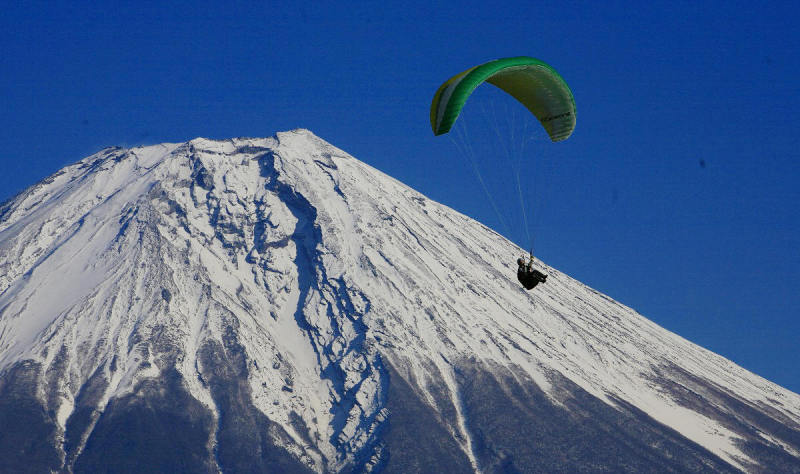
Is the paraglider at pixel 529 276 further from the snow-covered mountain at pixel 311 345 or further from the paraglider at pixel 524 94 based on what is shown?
the snow-covered mountain at pixel 311 345

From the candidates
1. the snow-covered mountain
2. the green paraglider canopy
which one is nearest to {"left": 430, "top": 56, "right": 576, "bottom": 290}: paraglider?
the green paraglider canopy

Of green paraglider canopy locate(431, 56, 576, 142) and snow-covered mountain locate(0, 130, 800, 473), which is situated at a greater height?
snow-covered mountain locate(0, 130, 800, 473)

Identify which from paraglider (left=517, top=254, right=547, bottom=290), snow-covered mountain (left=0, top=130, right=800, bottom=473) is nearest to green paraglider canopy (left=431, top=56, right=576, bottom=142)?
paraglider (left=517, top=254, right=547, bottom=290)

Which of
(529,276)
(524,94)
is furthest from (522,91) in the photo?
(529,276)

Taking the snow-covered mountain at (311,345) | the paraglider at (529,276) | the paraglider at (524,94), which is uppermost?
the snow-covered mountain at (311,345)

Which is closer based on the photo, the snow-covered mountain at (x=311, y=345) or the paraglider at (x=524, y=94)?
the paraglider at (x=524, y=94)

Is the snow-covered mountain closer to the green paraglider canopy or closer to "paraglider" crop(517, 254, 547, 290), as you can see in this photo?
the green paraglider canopy

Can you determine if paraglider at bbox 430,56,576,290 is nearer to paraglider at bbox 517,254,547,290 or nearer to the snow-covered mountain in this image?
paraglider at bbox 517,254,547,290

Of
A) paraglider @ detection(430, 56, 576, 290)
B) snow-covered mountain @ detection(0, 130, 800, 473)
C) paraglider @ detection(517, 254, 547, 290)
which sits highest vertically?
snow-covered mountain @ detection(0, 130, 800, 473)

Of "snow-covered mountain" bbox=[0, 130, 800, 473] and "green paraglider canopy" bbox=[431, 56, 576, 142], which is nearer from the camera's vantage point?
"green paraglider canopy" bbox=[431, 56, 576, 142]

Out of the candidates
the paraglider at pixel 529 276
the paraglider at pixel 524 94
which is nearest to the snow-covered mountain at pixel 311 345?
the paraglider at pixel 524 94
